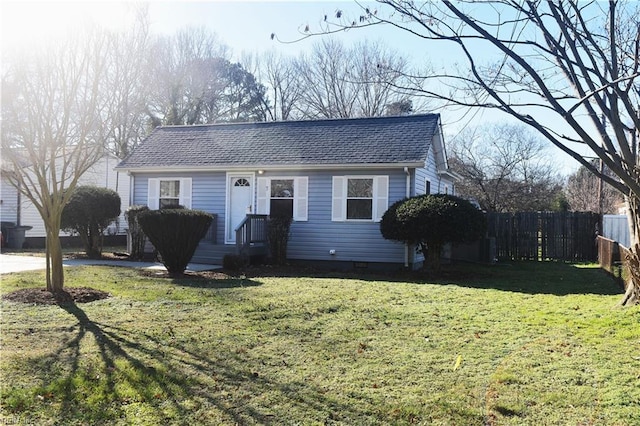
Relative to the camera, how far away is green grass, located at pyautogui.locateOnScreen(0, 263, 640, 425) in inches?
156

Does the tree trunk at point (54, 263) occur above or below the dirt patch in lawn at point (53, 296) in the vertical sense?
above

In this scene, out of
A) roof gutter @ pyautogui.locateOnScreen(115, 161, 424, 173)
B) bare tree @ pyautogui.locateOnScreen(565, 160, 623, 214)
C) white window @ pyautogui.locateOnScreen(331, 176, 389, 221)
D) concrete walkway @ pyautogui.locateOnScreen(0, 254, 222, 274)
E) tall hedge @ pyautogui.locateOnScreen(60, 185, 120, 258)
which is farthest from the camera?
bare tree @ pyautogui.locateOnScreen(565, 160, 623, 214)

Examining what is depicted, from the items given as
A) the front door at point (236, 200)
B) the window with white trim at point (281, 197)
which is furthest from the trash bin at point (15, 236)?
the window with white trim at point (281, 197)

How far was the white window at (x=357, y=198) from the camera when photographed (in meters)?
14.5

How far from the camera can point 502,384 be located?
4.57 meters

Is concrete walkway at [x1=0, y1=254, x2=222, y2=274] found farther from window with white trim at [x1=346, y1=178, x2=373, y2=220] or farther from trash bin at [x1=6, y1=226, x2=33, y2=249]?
trash bin at [x1=6, y1=226, x2=33, y2=249]

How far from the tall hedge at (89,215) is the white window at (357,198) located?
6.99 metres

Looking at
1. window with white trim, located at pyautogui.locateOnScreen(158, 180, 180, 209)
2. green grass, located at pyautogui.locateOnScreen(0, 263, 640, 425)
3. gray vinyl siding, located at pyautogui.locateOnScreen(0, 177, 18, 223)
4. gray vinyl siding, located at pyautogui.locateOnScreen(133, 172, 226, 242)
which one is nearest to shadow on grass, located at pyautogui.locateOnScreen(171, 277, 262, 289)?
green grass, located at pyautogui.locateOnScreen(0, 263, 640, 425)

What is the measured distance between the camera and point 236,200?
15922 mm

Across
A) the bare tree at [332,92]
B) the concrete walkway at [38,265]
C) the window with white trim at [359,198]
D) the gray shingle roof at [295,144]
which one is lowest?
the concrete walkway at [38,265]

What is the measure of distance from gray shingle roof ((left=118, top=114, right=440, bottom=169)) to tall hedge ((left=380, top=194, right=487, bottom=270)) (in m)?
1.55

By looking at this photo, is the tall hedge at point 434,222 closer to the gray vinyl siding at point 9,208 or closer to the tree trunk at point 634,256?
the tree trunk at point 634,256

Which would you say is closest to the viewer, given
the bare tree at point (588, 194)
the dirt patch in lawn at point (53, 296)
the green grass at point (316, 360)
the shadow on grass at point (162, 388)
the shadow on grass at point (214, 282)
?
the shadow on grass at point (162, 388)

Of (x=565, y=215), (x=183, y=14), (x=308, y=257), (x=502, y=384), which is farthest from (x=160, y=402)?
(x=565, y=215)
